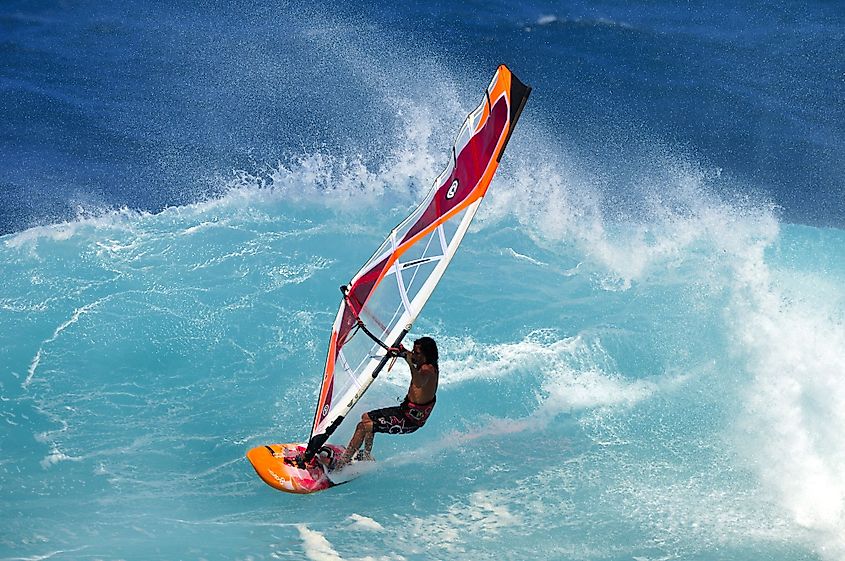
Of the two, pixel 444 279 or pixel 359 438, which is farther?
pixel 444 279

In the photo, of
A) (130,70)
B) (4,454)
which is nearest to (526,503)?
(4,454)

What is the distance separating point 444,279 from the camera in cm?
1109

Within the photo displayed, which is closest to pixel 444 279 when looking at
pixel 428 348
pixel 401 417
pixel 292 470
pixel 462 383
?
pixel 462 383

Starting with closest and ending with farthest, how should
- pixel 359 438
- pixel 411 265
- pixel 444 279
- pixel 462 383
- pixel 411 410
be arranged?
pixel 411 265 → pixel 411 410 → pixel 359 438 → pixel 462 383 → pixel 444 279

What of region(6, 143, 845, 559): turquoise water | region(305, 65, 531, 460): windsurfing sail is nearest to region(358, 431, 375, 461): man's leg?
region(6, 143, 845, 559): turquoise water

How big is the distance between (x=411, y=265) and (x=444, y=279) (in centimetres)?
370

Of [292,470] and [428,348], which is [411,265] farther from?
[292,470]

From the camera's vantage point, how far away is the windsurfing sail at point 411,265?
7004 millimetres

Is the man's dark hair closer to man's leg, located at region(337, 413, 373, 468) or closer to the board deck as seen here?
man's leg, located at region(337, 413, 373, 468)

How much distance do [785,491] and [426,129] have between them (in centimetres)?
721

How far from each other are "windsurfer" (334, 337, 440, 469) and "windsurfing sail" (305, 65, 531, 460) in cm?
33

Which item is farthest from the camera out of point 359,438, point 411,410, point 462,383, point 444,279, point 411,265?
point 444,279

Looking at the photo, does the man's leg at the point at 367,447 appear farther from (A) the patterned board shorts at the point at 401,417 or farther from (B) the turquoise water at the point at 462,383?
(B) the turquoise water at the point at 462,383

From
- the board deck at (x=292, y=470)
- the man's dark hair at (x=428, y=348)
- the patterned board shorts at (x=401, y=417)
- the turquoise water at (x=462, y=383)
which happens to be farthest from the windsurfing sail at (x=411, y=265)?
the turquoise water at (x=462, y=383)
